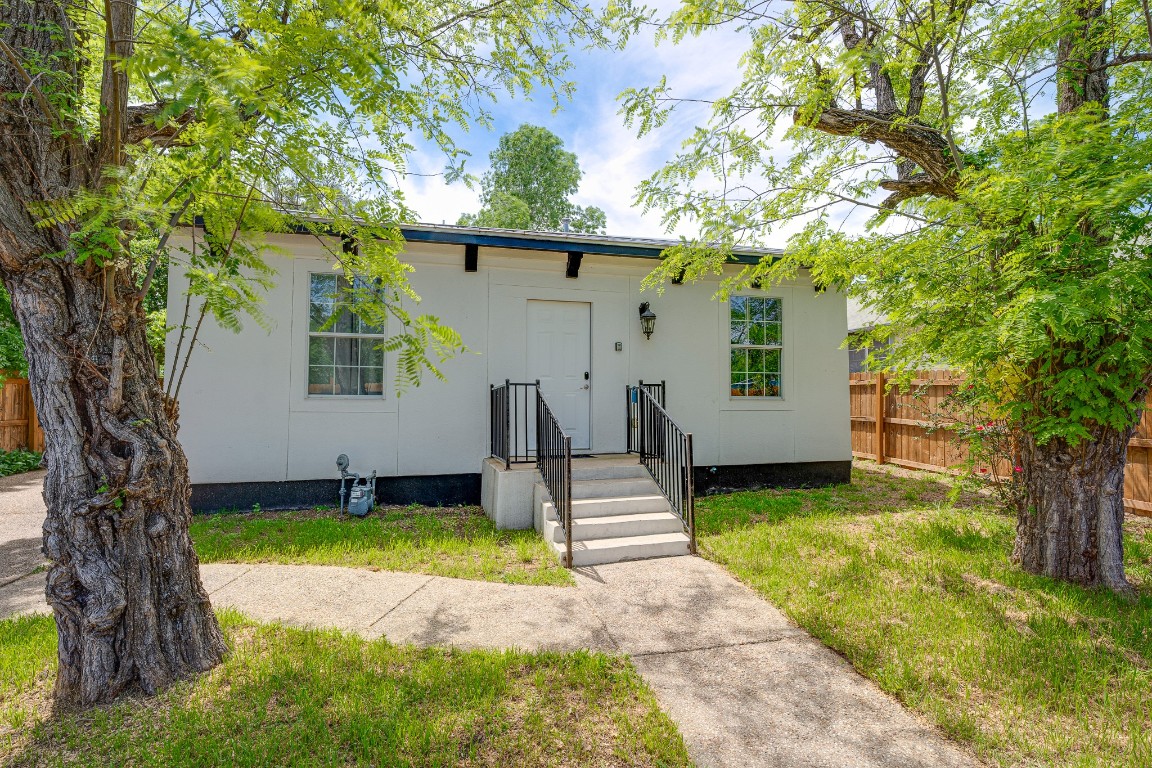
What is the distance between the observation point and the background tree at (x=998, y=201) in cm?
288

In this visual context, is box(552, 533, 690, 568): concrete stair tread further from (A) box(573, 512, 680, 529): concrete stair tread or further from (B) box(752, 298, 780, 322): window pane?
(B) box(752, 298, 780, 322): window pane

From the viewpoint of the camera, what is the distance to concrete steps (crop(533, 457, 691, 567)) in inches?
180

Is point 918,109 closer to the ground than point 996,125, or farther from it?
farther from it

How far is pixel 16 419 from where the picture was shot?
10.4m

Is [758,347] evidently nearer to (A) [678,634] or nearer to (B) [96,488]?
(A) [678,634]

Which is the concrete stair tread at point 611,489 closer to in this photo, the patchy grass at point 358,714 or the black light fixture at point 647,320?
the black light fixture at point 647,320

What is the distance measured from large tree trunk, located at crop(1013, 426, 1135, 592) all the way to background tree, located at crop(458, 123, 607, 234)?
18847mm

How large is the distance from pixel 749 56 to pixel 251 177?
451cm

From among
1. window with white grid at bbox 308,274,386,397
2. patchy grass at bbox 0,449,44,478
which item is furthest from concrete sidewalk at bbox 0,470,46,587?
window with white grid at bbox 308,274,386,397

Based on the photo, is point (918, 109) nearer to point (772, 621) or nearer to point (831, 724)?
point (772, 621)

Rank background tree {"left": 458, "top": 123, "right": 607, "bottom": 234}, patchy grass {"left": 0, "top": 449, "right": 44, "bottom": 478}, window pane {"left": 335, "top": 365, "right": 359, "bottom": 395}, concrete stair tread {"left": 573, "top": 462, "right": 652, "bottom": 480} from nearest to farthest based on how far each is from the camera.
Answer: concrete stair tread {"left": 573, "top": 462, "right": 652, "bottom": 480} → window pane {"left": 335, "top": 365, "right": 359, "bottom": 395} → patchy grass {"left": 0, "top": 449, "right": 44, "bottom": 478} → background tree {"left": 458, "top": 123, "right": 607, "bottom": 234}

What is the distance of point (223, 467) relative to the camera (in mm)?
5797

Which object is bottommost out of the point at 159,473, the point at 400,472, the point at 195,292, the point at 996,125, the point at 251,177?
the point at 400,472

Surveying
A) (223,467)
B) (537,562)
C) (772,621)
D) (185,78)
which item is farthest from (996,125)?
(223,467)
